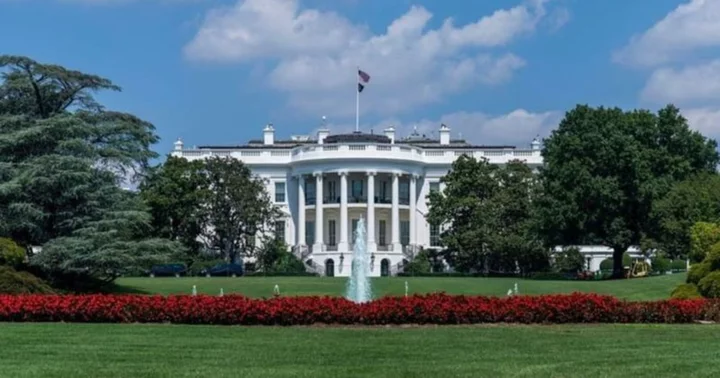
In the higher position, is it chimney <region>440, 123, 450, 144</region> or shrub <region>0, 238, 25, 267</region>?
chimney <region>440, 123, 450, 144</region>

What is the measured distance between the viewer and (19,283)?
27750mm

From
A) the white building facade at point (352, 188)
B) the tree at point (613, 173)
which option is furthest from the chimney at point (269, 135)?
the tree at point (613, 173)

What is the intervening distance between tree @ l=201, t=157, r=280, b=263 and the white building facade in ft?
21.3

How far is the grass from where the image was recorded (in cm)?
1178

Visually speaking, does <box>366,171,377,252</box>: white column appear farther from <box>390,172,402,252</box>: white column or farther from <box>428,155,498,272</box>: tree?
<box>428,155,498,272</box>: tree

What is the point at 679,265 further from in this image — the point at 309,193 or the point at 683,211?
the point at 309,193

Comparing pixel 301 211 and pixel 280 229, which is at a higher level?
pixel 301 211

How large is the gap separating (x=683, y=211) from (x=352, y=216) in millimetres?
30671

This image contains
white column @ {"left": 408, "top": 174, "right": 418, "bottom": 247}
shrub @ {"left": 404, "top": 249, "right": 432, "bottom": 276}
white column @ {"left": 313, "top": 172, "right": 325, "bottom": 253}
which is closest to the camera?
shrub @ {"left": 404, "top": 249, "right": 432, "bottom": 276}

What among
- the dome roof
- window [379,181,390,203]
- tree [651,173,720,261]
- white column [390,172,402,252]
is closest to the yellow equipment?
tree [651,173,720,261]

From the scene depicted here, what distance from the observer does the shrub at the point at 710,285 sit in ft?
76.0

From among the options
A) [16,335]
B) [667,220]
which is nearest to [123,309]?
[16,335]

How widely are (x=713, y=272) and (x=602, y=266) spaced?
152 ft

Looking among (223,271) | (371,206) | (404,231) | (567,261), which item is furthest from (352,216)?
(567,261)
